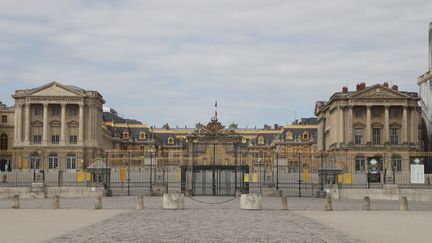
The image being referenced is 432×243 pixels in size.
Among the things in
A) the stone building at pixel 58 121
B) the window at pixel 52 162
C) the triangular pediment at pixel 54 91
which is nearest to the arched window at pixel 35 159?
the window at pixel 52 162

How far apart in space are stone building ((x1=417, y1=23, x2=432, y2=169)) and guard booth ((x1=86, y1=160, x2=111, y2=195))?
60.6 m

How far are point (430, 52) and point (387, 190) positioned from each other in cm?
5749

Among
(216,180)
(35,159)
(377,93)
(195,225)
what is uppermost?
(377,93)

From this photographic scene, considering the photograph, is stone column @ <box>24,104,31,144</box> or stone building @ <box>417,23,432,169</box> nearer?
stone building @ <box>417,23,432,169</box>

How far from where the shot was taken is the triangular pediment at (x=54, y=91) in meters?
123

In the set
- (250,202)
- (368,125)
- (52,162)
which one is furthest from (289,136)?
(250,202)

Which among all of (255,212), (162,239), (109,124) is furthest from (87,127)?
(162,239)

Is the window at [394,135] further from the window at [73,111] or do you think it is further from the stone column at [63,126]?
the stone column at [63,126]

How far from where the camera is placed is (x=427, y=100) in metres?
110

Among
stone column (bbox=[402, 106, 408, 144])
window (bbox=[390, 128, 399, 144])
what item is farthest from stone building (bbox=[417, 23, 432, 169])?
window (bbox=[390, 128, 399, 144])

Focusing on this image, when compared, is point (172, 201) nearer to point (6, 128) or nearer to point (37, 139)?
point (37, 139)

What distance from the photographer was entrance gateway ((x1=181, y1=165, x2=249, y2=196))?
2046 inches

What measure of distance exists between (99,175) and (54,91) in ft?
229

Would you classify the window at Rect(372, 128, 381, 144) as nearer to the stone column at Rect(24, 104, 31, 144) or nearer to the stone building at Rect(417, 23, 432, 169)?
the stone building at Rect(417, 23, 432, 169)
